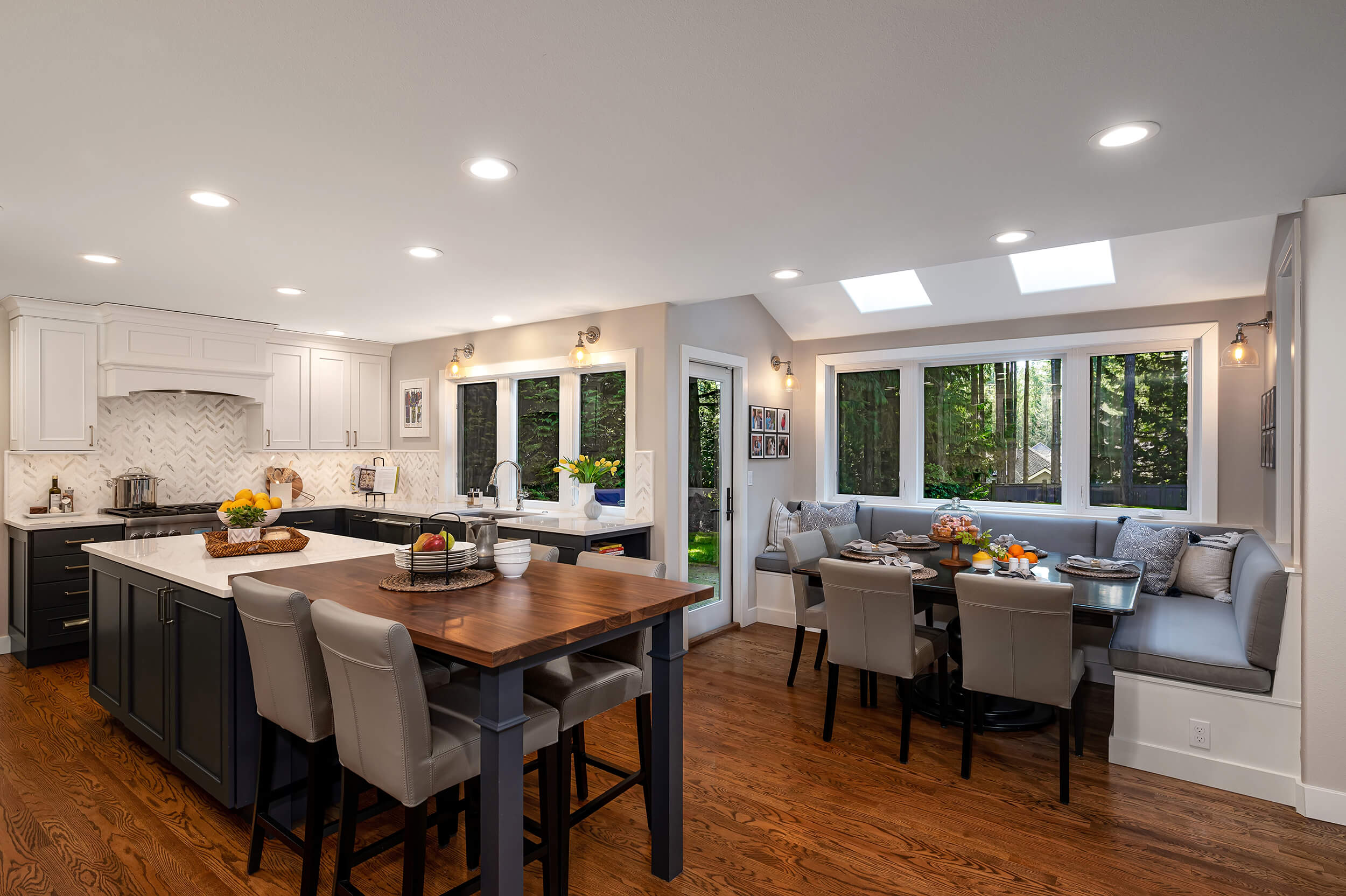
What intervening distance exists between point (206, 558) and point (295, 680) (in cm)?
139

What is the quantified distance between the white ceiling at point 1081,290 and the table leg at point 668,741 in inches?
117

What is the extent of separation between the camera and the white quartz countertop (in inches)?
102

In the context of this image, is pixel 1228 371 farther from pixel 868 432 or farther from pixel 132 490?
pixel 132 490

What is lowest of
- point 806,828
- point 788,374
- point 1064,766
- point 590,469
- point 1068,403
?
point 806,828

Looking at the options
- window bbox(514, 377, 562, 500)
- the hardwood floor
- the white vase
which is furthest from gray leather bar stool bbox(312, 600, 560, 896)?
window bbox(514, 377, 562, 500)

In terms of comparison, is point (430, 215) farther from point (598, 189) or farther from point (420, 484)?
point (420, 484)

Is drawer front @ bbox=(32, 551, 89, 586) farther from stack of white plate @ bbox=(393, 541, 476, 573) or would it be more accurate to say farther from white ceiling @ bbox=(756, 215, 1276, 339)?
white ceiling @ bbox=(756, 215, 1276, 339)

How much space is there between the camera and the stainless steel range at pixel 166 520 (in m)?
4.60

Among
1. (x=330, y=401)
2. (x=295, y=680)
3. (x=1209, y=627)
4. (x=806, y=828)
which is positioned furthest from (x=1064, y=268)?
(x=330, y=401)

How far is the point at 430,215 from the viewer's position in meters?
2.82

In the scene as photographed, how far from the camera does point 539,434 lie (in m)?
5.43

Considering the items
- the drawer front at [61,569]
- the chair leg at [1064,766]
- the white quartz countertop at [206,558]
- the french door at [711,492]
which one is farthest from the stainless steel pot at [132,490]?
the chair leg at [1064,766]

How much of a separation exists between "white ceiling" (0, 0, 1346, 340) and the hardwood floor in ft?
7.69

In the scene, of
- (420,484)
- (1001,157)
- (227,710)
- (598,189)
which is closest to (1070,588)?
(1001,157)
